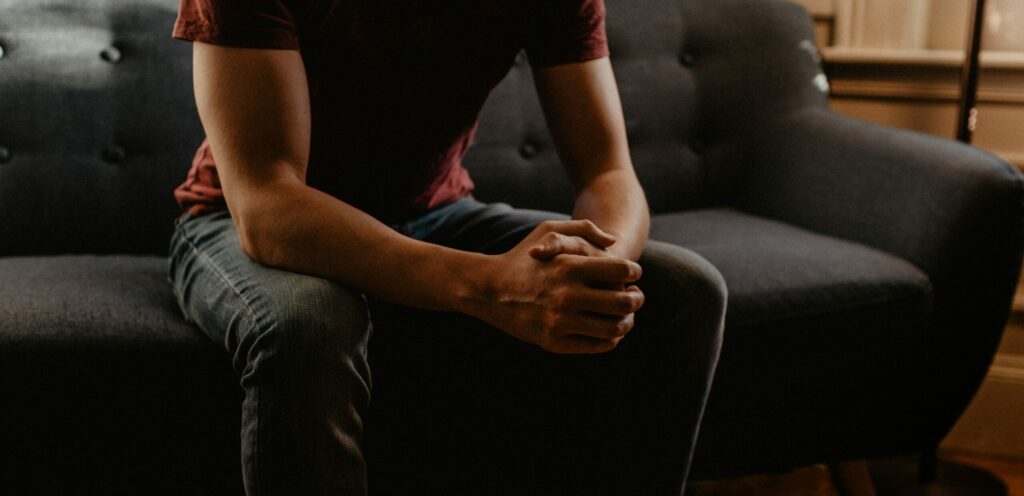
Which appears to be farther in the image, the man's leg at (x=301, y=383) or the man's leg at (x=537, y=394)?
the man's leg at (x=537, y=394)

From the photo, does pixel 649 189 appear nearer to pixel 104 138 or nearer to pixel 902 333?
pixel 902 333

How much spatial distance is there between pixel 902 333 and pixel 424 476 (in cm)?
71

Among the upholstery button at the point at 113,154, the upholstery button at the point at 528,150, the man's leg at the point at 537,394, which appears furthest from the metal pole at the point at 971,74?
the upholstery button at the point at 113,154

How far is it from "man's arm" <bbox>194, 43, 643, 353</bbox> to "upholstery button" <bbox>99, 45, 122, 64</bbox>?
565 millimetres

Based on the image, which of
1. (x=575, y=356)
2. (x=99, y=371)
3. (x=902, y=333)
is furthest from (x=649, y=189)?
(x=99, y=371)

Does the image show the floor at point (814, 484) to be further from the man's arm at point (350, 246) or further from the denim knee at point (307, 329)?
the denim knee at point (307, 329)

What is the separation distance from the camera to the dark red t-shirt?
1.24 meters

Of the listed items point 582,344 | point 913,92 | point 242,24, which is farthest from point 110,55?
point 913,92

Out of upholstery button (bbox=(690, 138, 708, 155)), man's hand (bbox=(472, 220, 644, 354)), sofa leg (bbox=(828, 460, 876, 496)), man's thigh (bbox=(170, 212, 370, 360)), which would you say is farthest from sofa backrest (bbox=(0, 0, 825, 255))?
man's hand (bbox=(472, 220, 644, 354))

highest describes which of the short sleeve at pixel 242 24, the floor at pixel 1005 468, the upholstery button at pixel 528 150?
the short sleeve at pixel 242 24

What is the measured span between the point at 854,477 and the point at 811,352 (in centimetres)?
35

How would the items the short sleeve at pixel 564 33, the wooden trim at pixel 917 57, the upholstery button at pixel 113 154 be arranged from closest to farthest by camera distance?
the short sleeve at pixel 564 33 < the upholstery button at pixel 113 154 < the wooden trim at pixel 917 57

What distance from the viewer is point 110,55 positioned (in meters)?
1.67

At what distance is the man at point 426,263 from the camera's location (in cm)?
102
